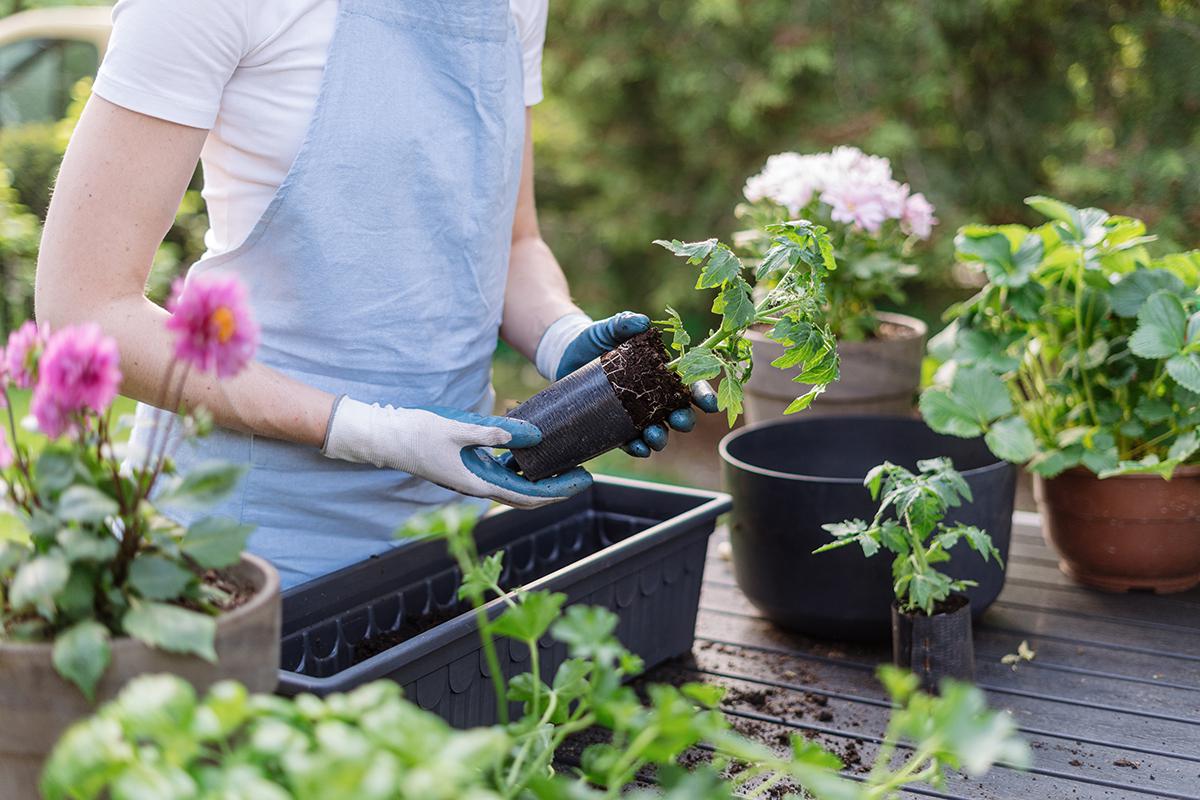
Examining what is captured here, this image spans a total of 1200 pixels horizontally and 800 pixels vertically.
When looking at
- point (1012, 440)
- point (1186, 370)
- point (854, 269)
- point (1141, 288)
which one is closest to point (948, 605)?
point (1012, 440)

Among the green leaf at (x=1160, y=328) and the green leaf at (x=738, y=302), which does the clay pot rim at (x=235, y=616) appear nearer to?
the green leaf at (x=738, y=302)

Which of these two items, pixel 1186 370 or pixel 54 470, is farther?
pixel 1186 370

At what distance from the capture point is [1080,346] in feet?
6.08

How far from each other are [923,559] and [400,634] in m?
0.61

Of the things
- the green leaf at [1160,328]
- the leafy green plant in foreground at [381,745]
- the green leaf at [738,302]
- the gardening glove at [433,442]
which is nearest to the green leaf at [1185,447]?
the green leaf at [1160,328]

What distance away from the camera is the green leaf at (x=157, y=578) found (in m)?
0.74

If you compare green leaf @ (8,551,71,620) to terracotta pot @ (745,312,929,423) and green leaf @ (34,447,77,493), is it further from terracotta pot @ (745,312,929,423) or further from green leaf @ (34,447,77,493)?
terracotta pot @ (745,312,929,423)

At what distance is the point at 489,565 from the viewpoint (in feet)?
3.19

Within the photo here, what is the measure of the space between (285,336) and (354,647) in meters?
0.36

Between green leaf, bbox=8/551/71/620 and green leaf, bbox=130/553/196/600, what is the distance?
0.04m

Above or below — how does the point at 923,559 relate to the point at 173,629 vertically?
below

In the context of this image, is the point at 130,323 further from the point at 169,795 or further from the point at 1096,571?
the point at 1096,571

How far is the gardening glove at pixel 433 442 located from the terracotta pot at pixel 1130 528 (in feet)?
2.90

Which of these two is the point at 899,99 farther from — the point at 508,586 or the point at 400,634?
the point at 400,634
